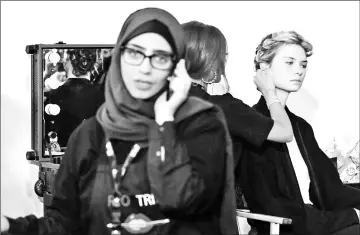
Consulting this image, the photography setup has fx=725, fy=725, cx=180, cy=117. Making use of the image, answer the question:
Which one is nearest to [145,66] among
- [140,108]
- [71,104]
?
[140,108]

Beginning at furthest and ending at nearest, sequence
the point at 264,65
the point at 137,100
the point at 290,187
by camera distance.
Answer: the point at 264,65 → the point at 290,187 → the point at 137,100

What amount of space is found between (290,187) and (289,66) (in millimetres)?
502

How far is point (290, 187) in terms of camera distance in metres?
2.99

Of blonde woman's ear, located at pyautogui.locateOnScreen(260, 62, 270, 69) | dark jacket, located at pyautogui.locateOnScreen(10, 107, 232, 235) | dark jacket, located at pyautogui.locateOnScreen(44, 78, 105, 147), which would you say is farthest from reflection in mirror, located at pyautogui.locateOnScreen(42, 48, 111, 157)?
dark jacket, located at pyautogui.locateOnScreen(10, 107, 232, 235)

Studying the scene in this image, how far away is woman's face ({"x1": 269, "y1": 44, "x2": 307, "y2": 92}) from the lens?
9.89 ft

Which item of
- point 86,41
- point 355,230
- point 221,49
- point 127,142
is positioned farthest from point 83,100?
point 127,142

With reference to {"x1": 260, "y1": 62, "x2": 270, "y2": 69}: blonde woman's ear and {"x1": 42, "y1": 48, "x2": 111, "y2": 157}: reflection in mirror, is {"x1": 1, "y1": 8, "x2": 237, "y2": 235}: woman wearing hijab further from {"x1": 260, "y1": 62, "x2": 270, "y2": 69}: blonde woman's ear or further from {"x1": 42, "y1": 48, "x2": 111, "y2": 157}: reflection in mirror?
{"x1": 42, "y1": 48, "x2": 111, "y2": 157}: reflection in mirror

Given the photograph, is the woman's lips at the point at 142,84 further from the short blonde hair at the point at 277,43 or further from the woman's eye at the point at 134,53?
the short blonde hair at the point at 277,43

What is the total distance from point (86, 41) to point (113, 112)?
211cm

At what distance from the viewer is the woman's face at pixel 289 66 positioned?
3.02 metres

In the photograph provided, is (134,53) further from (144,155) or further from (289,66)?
(289,66)

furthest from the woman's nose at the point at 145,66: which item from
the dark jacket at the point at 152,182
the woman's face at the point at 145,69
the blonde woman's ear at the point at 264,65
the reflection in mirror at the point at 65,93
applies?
the reflection in mirror at the point at 65,93

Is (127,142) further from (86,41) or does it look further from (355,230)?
(86,41)

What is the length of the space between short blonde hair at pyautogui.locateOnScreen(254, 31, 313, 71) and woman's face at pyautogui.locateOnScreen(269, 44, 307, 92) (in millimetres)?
17
